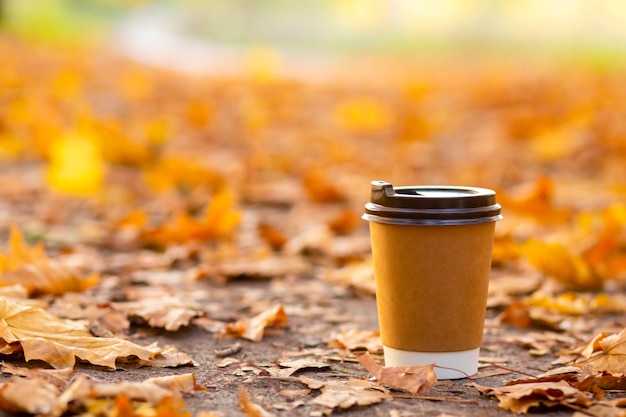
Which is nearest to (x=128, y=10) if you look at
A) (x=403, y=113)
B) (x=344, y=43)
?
(x=344, y=43)

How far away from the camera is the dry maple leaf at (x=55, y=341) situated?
6.58ft

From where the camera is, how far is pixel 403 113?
339 inches

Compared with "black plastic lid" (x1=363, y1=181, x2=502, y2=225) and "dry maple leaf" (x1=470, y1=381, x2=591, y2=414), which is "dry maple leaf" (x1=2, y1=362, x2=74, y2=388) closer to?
"black plastic lid" (x1=363, y1=181, x2=502, y2=225)

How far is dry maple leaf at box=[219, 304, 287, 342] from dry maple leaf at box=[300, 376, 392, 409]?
0.43 metres

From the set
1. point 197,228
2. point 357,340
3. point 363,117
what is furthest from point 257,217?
point 363,117

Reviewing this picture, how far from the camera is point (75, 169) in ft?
15.7

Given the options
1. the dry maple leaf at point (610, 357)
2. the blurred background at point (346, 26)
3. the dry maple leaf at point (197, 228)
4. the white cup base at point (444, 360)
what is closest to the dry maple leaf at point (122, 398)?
the white cup base at point (444, 360)

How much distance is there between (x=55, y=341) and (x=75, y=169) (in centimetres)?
282

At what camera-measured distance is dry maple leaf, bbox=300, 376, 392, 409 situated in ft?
6.11

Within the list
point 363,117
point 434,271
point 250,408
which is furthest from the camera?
point 363,117

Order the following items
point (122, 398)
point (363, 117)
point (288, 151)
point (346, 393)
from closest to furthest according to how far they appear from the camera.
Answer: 1. point (122, 398)
2. point (346, 393)
3. point (288, 151)
4. point (363, 117)

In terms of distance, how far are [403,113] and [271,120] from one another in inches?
52.4

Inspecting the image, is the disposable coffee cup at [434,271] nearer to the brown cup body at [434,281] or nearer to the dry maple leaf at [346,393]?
the brown cup body at [434,281]

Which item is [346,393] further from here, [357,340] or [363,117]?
[363,117]
